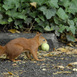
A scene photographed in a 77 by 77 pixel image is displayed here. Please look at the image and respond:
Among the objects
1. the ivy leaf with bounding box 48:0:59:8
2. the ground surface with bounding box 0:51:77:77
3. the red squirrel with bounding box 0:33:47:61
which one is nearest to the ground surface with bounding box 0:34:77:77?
the ground surface with bounding box 0:51:77:77

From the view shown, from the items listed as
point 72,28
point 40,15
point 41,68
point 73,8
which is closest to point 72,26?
point 72,28

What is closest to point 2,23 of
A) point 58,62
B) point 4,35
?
point 4,35

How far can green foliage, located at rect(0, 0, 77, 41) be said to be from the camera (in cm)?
707

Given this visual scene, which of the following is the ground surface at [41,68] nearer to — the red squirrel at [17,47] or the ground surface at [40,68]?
the ground surface at [40,68]

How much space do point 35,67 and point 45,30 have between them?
2757 millimetres

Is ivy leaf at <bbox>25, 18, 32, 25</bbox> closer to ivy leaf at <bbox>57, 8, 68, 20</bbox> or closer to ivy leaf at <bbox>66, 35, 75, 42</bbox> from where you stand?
ivy leaf at <bbox>57, 8, 68, 20</bbox>

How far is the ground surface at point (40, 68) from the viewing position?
Result: 13.8 feet

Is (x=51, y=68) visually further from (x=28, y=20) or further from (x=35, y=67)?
(x=28, y=20)

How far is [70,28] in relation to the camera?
289 inches

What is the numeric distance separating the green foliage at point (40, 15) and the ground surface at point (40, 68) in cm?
177

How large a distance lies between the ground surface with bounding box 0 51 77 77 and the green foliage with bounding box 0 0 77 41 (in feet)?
5.79

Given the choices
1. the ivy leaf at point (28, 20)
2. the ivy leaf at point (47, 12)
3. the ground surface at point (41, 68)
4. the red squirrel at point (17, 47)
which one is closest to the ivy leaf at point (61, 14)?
the ivy leaf at point (47, 12)

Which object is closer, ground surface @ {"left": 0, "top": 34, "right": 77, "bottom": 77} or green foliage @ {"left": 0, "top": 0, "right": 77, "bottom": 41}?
ground surface @ {"left": 0, "top": 34, "right": 77, "bottom": 77}

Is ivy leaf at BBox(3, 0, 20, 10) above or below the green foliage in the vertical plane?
above
